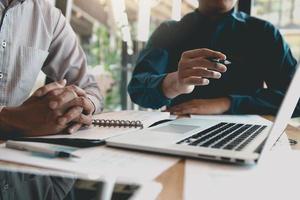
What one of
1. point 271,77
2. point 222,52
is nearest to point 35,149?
point 222,52

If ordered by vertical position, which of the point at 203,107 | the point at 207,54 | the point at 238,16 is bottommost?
the point at 203,107

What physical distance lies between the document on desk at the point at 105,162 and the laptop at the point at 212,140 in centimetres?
3

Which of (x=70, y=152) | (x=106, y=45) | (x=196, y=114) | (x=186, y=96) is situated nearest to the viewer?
(x=70, y=152)

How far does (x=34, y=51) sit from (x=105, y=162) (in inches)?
31.1

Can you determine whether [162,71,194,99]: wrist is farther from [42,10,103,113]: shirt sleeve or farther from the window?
the window

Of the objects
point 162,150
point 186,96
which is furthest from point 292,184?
point 186,96

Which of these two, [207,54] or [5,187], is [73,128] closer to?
[5,187]

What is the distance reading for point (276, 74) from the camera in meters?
1.61

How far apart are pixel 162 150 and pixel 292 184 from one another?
0.22 metres

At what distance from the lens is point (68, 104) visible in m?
0.76

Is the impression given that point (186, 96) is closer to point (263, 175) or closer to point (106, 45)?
point (263, 175)

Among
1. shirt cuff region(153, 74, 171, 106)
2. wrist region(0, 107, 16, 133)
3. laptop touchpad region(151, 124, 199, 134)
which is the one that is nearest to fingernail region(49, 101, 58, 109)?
wrist region(0, 107, 16, 133)

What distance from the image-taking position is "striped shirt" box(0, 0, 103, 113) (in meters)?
1.15

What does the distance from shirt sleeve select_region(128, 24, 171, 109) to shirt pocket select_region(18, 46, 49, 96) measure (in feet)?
1.39
